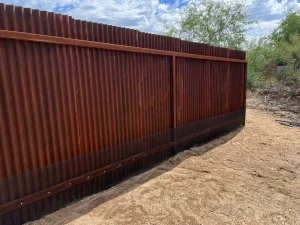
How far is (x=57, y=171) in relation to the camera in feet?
8.23

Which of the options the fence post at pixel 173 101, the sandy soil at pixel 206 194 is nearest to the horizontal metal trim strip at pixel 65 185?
the sandy soil at pixel 206 194

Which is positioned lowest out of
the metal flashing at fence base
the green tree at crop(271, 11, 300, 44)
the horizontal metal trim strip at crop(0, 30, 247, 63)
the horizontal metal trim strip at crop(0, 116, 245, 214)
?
the metal flashing at fence base

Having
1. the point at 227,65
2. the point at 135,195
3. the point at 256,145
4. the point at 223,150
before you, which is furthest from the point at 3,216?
the point at 227,65

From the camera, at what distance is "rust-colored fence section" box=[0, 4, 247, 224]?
6.95 ft

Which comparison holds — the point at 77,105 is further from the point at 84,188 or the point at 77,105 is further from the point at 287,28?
the point at 287,28

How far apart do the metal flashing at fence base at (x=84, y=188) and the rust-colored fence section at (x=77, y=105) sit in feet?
0.04

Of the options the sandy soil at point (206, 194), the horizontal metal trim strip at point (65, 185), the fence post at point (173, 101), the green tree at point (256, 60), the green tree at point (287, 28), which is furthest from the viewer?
the green tree at point (287, 28)

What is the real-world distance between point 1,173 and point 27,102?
0.71m

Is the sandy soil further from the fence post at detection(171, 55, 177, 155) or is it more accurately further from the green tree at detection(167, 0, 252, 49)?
the green tree at detection(167, 0, 252, 49)

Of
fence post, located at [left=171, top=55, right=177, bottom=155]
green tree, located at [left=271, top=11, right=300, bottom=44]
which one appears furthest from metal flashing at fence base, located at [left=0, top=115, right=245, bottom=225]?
green tree, located at [left=271, top=11, right=300, bottom=44]

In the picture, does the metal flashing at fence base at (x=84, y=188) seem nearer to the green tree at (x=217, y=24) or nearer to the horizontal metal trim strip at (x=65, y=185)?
the horizontal metal trim strip at (x=65, y=185)

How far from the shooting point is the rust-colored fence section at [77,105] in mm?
2119

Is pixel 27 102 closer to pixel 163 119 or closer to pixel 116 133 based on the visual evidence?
pixel 116 133

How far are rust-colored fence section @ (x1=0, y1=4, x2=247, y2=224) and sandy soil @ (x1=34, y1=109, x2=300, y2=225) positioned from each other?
27 centimetres
